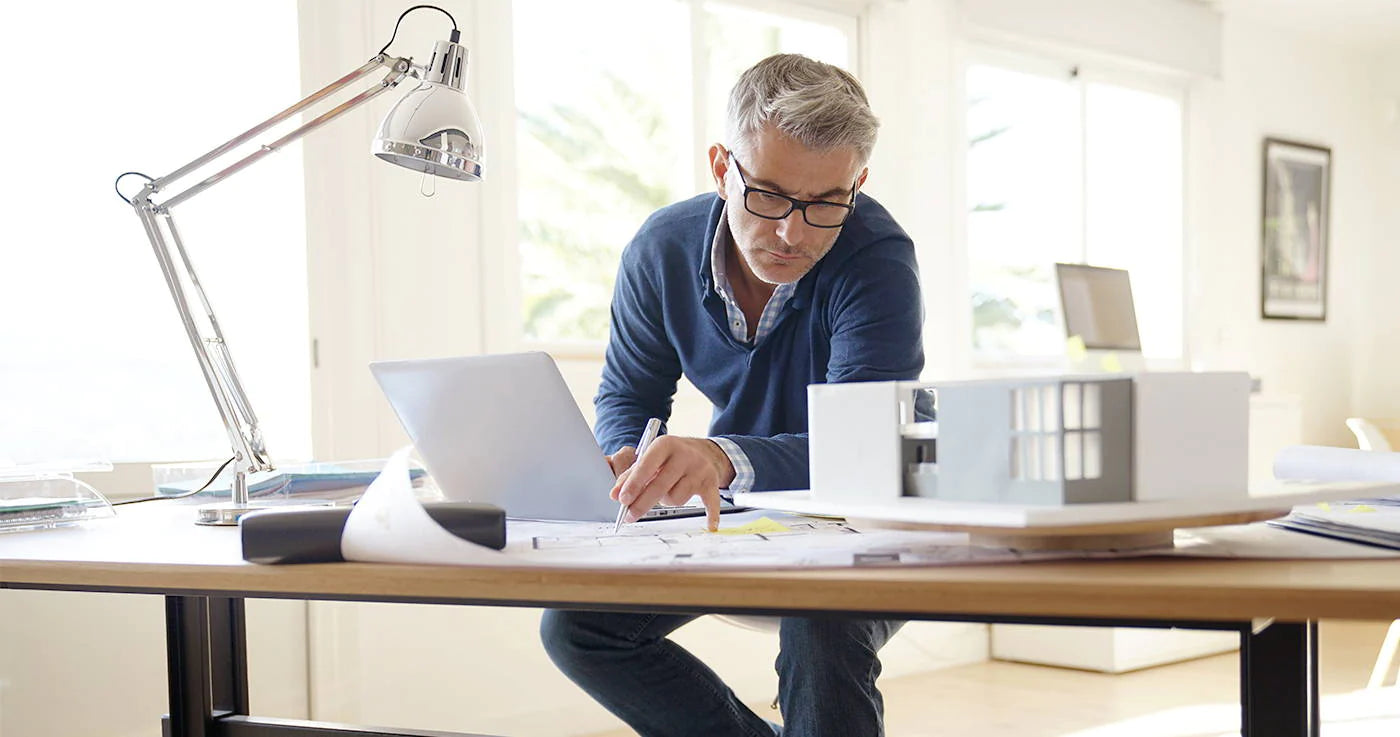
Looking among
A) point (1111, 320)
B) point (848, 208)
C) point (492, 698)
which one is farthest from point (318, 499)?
point (1111, 320)

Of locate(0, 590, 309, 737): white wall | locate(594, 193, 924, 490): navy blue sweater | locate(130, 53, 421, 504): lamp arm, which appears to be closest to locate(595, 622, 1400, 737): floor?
locate(0, 590, 309, 737): white wall

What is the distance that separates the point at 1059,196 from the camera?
4.99 meters

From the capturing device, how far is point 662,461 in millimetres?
1136

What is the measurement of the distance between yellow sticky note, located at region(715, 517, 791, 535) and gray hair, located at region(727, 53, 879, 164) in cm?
55

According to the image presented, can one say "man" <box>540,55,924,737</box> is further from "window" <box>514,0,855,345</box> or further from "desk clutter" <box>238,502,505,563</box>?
"window" <box>514,0,855,345</box>

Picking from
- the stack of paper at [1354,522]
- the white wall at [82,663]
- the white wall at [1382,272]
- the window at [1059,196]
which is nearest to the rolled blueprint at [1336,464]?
the stack of paper at [1354,522]

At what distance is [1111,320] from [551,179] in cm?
192

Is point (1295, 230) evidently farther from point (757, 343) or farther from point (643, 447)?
point (643, 447)

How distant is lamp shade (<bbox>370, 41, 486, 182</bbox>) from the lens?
1431mm

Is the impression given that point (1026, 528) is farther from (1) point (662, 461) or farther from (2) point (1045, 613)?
(1) point (662, 461)

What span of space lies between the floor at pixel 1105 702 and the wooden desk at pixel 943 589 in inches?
89.0

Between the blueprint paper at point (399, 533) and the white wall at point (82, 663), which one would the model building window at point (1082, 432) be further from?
the white wall at point (82, 663)

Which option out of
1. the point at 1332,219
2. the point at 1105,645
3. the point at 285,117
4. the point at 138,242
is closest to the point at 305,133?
the point at 285,117

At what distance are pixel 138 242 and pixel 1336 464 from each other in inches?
91.7
